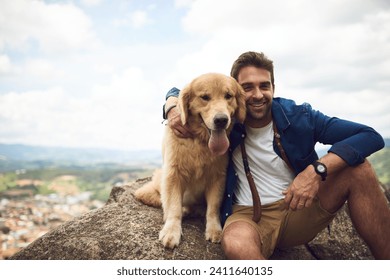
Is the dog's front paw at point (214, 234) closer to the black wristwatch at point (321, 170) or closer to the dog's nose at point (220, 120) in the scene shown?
the dog's nose at point (220, 120)

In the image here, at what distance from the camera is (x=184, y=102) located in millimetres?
3658

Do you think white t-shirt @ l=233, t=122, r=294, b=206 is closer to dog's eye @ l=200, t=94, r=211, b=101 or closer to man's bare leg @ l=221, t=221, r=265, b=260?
man's bare leg @ l=221, t=221, r=265, b=260

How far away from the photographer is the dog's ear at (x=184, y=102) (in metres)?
3.59

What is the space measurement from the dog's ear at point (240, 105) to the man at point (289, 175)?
7 cm

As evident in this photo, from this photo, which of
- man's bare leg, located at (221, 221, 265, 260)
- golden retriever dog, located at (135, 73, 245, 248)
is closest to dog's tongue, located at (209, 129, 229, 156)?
golden retriever dog, located at (135, 73, 245, 248)

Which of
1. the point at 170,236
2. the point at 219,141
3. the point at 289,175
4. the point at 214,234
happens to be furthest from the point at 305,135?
the point at 170,236

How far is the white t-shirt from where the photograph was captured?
11.2 ft

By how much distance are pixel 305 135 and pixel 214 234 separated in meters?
1.47

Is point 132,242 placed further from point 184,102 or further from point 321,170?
point 321,170

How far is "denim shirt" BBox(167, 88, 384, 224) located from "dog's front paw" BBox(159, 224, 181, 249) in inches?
23.2

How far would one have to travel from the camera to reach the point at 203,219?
404 cm

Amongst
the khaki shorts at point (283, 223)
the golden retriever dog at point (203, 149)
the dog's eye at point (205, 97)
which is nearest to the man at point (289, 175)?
the khaki shorts at point (283, 223)

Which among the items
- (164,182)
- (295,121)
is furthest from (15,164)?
(295,121)
